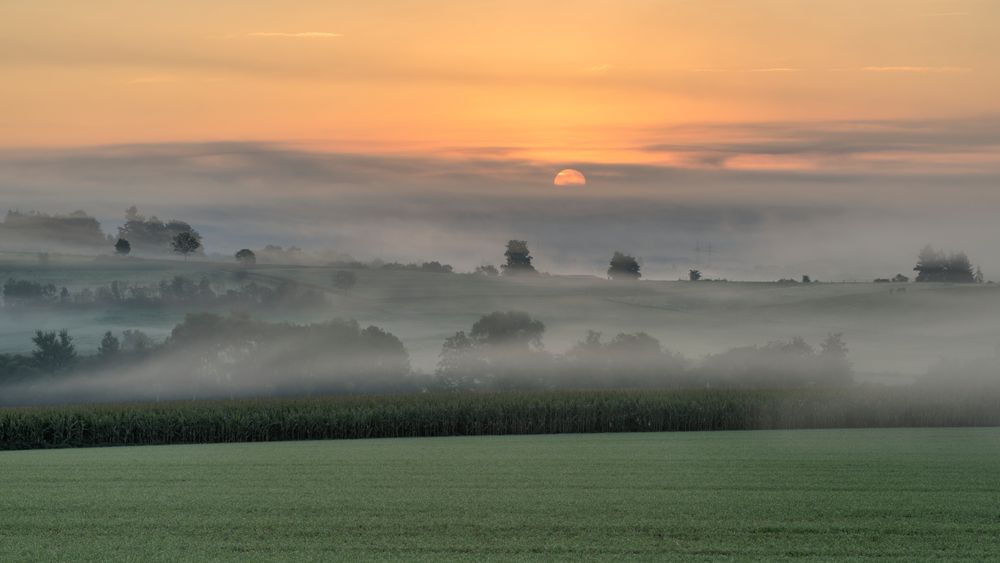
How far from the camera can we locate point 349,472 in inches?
790

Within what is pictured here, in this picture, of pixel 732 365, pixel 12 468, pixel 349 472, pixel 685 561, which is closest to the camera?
pixel 685 561

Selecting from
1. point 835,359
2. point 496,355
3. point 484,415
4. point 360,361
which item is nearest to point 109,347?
point 360,361

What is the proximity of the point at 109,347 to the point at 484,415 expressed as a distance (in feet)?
167

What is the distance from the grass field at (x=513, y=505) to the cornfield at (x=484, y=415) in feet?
35.1

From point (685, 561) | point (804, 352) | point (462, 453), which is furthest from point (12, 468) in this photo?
point (804, 352)

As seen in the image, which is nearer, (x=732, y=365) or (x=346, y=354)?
(x=732, y=365)

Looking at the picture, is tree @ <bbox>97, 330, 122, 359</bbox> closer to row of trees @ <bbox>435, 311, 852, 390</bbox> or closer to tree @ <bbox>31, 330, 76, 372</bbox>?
tree @ <bbox>31, 330, 76, 372</bbox>

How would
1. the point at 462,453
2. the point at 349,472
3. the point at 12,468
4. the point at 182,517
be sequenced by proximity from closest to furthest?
the point at 182,517 < the point at 349,472 < the point at 12,468 < the point at 462,453

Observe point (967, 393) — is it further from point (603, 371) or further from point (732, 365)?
point (603, 371)

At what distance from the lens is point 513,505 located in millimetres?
15516

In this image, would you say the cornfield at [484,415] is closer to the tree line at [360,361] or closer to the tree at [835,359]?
the tree at [835,359]

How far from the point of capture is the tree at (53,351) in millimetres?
75750

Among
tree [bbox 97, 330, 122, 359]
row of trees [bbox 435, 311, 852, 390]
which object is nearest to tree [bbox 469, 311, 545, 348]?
row of trees [bbox 435, 311, 852, 390]

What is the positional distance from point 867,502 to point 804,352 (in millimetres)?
57951
